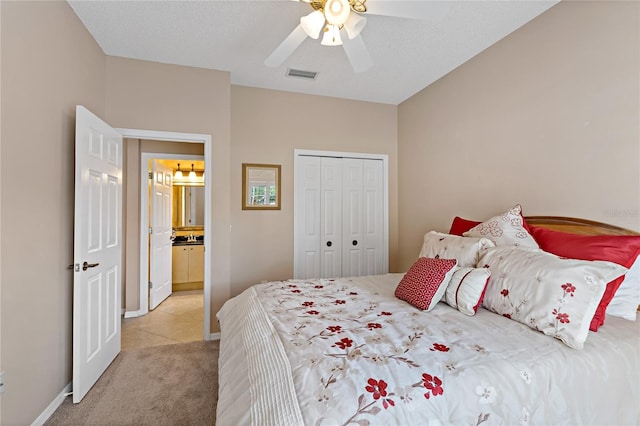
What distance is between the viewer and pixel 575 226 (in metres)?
1.91

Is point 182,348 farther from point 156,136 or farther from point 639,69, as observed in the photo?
point 639,69

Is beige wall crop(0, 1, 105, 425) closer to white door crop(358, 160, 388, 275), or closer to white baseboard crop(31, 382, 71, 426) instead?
white baseboard crop(31, 382, 71, 426)

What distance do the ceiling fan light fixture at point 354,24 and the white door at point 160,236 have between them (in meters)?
3.20

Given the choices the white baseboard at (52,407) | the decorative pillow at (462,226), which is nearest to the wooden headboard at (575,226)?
the decorative pillow at (462,226)

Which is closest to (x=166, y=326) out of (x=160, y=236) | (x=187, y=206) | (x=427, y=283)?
(x=160, y=236)

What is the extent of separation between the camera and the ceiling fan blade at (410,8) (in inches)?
62.6

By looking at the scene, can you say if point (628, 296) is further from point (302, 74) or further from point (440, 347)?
point (302, 74)

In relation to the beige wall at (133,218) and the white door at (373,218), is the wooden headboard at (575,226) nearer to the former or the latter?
the white door at (373,218)

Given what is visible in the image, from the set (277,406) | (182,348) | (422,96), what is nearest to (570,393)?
(277,406)

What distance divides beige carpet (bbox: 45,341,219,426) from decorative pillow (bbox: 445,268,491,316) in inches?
63.8

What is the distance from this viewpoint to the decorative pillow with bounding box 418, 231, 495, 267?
1.90 meters

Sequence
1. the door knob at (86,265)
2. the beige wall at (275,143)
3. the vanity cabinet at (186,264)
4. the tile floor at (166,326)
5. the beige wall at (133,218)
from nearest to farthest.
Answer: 1. the door knob at (86,265)
2. the tile floor at (166,326)
3. the beige wall at (275,143)
4. the beige wall at (133,218)
5. the vanity cabinet at (186,264)

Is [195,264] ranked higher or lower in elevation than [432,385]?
lower

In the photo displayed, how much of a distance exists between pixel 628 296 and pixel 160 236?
4.66 m
